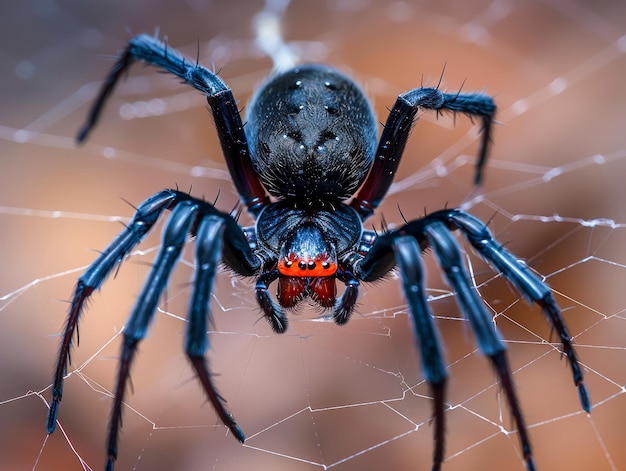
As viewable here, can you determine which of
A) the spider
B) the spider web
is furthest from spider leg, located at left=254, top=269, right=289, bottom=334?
the spider web

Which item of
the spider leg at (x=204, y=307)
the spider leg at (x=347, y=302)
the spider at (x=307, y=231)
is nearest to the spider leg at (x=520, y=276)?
the spider at (x=307, y=231)

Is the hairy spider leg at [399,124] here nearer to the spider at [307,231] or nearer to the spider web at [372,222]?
the spider at [307,231]

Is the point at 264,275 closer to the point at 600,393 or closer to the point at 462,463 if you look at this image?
Answer: the point at 462,463

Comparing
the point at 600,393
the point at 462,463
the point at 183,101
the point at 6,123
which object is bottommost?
the point at 462,463

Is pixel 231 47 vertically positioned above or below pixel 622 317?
above

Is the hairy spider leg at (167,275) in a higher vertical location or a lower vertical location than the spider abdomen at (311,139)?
lower

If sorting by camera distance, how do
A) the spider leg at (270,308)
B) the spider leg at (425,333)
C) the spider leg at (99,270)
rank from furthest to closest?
1. the spider leg at (270,308)
2. the spider leg at (99,270)
3. the spider leg at (425,333)

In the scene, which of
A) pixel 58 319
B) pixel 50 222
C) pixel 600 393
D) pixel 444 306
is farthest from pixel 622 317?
pixel 50 222
